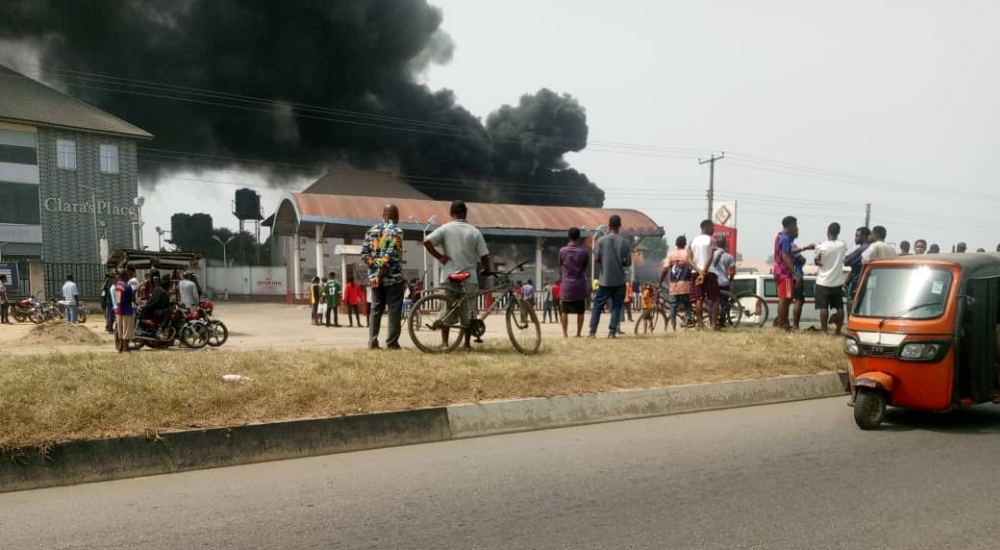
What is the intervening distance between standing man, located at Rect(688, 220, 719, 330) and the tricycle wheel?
4071mm

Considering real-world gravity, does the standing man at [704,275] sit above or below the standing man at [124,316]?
above

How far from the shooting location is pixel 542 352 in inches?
290

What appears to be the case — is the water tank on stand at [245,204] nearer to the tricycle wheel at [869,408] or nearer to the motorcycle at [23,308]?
the motorcycle at [23,308]

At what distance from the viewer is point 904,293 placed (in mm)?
5516

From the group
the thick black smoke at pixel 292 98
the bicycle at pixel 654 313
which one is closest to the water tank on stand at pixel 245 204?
the thick black smoke at pixel 292 98

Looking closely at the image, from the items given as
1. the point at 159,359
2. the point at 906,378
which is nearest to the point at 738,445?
the point at 906,378

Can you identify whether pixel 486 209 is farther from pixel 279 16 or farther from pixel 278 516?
pixel 278 516

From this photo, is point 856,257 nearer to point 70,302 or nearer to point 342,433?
point 342,433

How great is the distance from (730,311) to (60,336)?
1316 centimetres

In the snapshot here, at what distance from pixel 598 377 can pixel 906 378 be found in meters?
2.57

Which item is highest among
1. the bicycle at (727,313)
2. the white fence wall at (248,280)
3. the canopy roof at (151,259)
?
the canopy roof at (151,259)

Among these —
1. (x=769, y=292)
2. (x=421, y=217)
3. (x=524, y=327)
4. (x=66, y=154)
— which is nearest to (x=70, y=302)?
(x=421, y=217)

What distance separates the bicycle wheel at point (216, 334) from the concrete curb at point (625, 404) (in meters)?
8.83

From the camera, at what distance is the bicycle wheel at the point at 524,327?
23.6 ft
